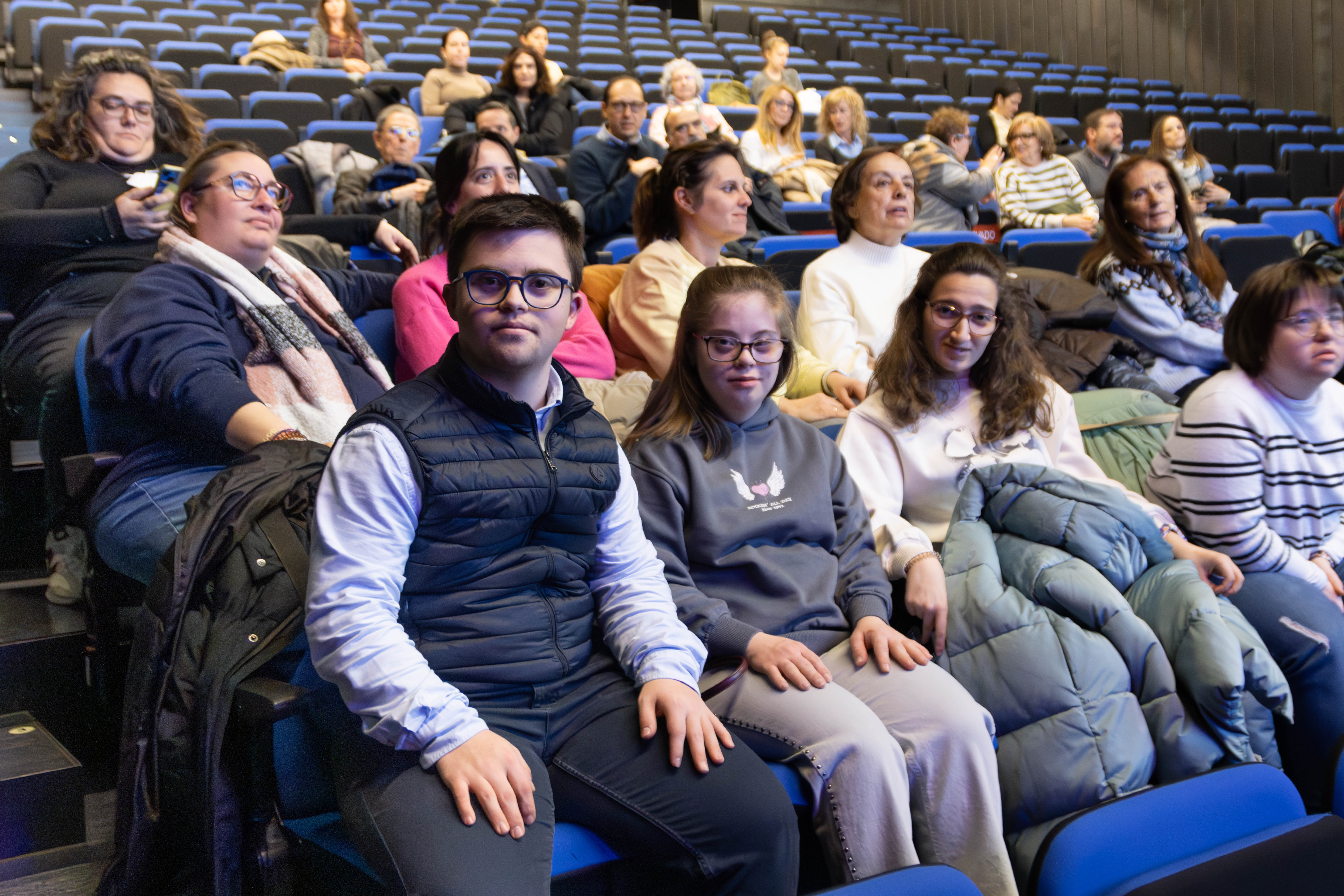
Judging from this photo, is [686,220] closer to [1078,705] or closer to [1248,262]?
[1078,705]

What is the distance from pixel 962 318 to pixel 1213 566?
583 millimetres

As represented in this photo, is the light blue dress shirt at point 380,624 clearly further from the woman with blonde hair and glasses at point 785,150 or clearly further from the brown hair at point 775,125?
the brown hair at point 775,125

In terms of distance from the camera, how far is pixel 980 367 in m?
1.89

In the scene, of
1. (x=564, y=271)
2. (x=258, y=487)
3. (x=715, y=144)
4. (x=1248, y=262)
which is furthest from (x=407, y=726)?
(x=1248, y=262)

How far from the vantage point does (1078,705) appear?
1.42 m

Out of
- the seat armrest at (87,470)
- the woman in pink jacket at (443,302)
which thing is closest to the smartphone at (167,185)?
the woman in pink jacket at (443,302)

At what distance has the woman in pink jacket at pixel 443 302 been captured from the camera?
2031mm

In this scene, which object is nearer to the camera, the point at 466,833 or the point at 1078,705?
the point at 466,833

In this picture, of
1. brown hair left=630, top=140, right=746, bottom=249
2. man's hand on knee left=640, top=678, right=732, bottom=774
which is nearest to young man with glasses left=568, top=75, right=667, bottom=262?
brown hair left=630, top=140, right=746, bottom=249

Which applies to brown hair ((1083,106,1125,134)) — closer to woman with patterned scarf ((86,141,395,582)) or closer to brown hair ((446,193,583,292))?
woman with patterned scarf ((86,141,395,582))

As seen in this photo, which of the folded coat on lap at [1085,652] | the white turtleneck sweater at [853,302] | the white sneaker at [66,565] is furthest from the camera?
the white turtleneck sweater at [853,302]

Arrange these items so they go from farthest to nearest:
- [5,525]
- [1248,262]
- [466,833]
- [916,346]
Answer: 1. [1248,262]
2. [5,525]
3. [916,346]
4. [466,833]

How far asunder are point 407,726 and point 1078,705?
2.99 ft

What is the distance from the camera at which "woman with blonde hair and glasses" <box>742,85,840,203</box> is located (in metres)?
4.66
